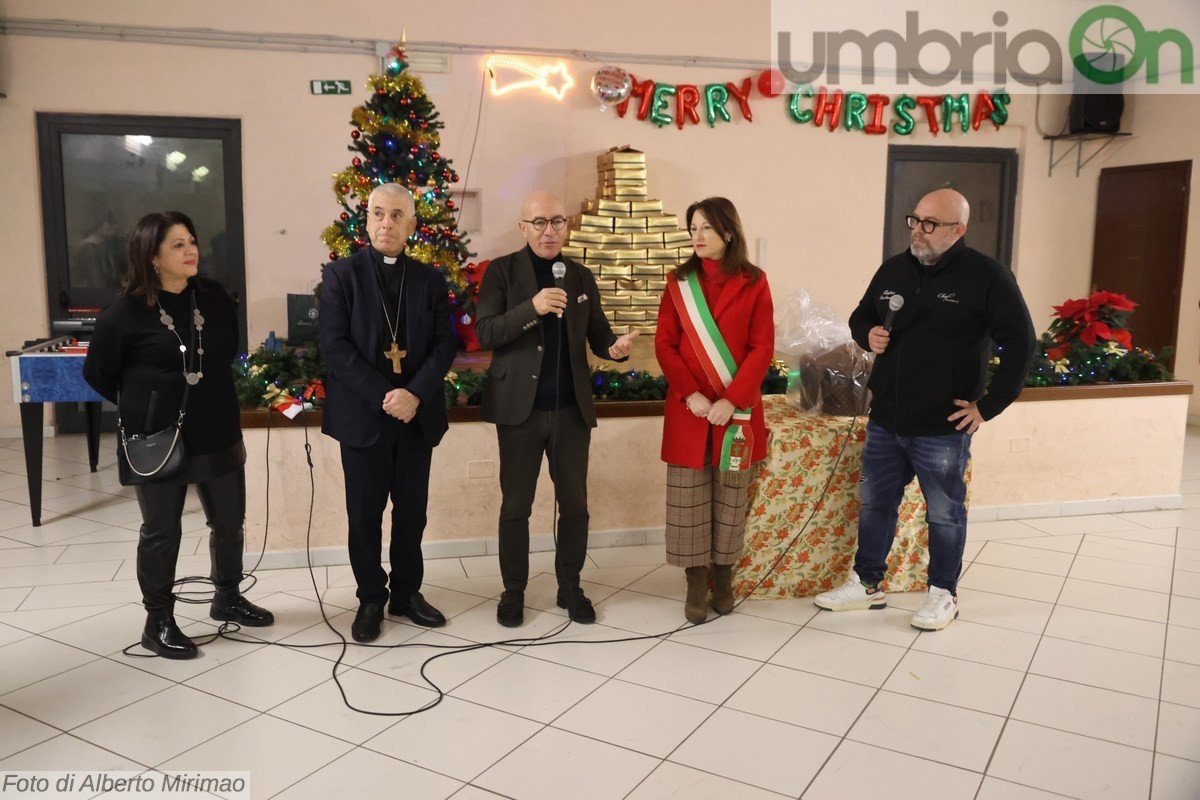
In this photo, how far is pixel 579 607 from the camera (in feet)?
11.6

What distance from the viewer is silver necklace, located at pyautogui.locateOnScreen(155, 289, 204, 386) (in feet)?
10.0

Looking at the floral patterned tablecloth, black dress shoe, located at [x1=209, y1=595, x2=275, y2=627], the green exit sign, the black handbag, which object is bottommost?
black dress shoe, located at [x1=209, y1=595, x2=275, y2=627]

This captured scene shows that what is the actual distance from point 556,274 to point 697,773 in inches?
63.9

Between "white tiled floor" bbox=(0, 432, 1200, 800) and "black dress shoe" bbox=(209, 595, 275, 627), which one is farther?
"black dress shoe" bbox=(209, 595, 275, 627)

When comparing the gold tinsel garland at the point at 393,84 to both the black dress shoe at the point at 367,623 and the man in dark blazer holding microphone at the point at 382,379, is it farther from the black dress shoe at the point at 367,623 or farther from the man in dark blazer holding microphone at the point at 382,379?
the black dress shoe at the point at 367,623

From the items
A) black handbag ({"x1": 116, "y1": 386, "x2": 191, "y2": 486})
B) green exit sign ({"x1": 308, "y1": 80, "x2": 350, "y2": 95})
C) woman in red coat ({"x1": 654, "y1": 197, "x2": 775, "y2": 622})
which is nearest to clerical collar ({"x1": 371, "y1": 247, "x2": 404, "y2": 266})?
black handbag ({"x1": 116, "y1": 386, "x2": 191, "y2": 486})

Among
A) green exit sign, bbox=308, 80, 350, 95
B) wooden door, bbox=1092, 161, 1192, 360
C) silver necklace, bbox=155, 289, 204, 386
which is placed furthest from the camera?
wooden door, bbox=1092, 161, 1192, 360

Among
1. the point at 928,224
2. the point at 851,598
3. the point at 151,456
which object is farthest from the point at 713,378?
the point at 151,456

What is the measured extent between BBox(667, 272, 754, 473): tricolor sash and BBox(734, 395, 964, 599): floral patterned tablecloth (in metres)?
0.34

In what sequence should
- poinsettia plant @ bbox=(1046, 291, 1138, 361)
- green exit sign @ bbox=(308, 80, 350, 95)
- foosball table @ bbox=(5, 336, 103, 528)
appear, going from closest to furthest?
1. foosball table @ bbox=(5, 336, 103, 528)
2. poinsettia plant @ bbox=(1046, 291, 1138, 361)
3. green exit sign @ bbox=(308, 80, 350, 95)

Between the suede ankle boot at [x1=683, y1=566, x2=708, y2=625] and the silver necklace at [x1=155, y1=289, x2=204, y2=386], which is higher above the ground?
the silver necklace at [x1=155, y1=289, x2=204, y2=386]

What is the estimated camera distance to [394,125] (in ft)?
16.4

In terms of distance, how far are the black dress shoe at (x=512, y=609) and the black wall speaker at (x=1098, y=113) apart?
A: 7304 mm

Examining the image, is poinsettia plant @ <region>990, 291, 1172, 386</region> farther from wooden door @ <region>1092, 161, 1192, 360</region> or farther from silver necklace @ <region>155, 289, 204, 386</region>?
silver necklace @ <region>155, 289, 204, 386</region>
